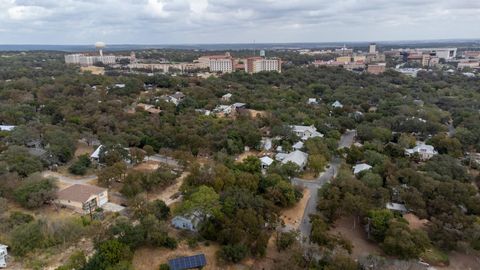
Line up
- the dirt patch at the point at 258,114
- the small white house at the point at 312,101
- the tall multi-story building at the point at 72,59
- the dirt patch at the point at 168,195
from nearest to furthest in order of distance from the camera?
the dirt patch at the point at 168,195
the dirt patch at the point at 258,114
the small white house at the point at 312,101
the tall multi-story building at the point at 72,59

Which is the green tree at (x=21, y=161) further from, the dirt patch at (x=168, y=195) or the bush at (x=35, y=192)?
the dirt patch at (x=168, y=195)

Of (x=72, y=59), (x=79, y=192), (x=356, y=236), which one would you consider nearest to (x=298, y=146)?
(x=356, y=236)

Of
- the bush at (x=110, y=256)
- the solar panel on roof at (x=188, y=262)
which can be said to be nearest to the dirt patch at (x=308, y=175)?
the solar panel on roof at (x=188, y=262)

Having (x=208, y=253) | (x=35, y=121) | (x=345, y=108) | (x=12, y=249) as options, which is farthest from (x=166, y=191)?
(x=345, y=108)

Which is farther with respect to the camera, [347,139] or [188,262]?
[347,139]

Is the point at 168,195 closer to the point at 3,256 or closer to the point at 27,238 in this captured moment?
the point at 27,238

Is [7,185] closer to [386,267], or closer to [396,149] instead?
[386,267]
